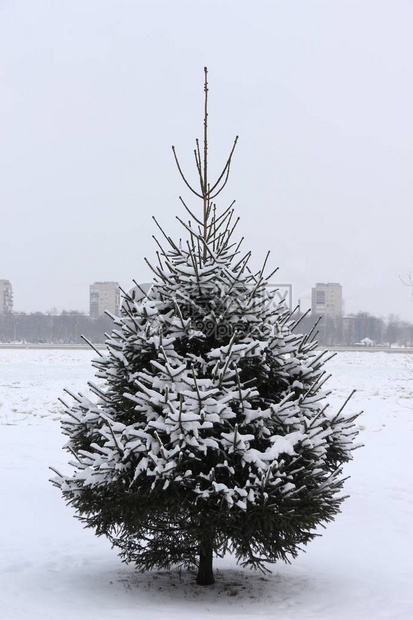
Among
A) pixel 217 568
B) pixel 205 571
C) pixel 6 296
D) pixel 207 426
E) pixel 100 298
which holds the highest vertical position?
pixel 6 296

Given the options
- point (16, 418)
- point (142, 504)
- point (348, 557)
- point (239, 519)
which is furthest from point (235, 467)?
point (16, 418)

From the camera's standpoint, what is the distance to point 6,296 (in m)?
112

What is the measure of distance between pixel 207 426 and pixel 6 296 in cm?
11303

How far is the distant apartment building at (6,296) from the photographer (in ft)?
348

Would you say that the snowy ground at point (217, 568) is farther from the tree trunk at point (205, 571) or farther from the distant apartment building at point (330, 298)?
the distant apartment building at point (330, 298)

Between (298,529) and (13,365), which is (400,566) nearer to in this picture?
(298,529)

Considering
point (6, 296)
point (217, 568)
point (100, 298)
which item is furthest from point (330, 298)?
point (217, 568)

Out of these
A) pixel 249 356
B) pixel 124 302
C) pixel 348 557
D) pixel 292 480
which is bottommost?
pixel 348 557

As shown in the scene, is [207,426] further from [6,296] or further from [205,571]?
[6,296]

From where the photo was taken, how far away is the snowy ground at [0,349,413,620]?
551cm

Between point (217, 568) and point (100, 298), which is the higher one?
point (100, 298)

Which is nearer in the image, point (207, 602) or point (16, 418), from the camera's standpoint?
point (207, 602)

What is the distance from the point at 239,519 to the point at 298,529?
0.70 meters

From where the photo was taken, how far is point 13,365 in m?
37.9
